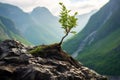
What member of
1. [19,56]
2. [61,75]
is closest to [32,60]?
[19,56]

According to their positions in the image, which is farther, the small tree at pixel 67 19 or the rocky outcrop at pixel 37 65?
the small tree at pixel 67 19

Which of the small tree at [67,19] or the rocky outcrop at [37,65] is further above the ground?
the small tree at [67,19]

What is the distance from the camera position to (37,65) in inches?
2672

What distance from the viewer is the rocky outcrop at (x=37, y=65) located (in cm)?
6525

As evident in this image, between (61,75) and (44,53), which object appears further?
(44,53)

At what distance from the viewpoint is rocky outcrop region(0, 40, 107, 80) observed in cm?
6525

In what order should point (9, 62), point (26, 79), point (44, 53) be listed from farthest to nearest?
point (44, 53)
point (9, 62)
point (26, 79)

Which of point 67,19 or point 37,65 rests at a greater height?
point 67,19

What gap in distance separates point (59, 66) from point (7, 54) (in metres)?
12.4

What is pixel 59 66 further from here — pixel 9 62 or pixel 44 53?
pixel 9 62

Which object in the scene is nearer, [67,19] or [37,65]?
[37,65]

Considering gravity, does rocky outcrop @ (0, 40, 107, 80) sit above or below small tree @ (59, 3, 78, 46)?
below

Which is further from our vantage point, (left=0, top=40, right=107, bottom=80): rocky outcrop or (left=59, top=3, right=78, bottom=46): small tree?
(left=59, top=3, right=78, bottom=46): small tree

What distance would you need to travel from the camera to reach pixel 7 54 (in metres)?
72.1
